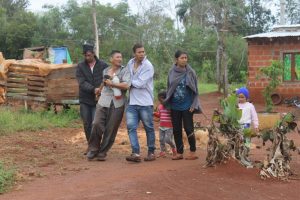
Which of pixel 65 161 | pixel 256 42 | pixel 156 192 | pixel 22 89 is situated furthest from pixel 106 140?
pixel 256 42

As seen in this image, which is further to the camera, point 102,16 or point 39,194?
point 102,16

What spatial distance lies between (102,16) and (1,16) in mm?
7145

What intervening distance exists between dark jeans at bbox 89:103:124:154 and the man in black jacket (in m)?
0.37

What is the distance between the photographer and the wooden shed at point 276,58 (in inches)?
719

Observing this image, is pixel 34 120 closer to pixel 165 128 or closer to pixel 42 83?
pixel 42 83

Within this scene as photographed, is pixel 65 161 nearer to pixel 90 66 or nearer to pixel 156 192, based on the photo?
pixel 90 66

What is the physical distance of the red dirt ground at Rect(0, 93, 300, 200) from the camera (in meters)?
5.00

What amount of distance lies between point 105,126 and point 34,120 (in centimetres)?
453

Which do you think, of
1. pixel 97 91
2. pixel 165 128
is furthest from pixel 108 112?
pixel 165 128

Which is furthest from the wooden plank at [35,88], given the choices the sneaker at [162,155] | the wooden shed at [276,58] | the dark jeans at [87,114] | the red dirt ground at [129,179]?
the wooden shed at [276,58]

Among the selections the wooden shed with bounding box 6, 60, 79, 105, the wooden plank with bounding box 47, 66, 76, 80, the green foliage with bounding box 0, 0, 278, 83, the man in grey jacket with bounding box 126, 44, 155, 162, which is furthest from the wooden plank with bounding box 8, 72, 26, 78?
the green foliage with bounding box 0, 0, 278, 83

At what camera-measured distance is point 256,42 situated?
18484 millimetres

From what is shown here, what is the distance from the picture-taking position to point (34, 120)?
38.3 feet

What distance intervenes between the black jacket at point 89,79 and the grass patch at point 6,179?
5.82 feet
